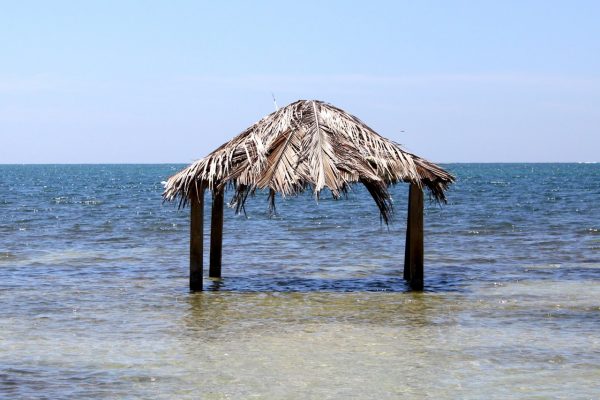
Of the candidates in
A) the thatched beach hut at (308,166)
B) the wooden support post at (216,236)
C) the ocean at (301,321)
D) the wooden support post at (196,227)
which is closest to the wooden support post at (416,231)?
the thatched beach hut at (308,166)

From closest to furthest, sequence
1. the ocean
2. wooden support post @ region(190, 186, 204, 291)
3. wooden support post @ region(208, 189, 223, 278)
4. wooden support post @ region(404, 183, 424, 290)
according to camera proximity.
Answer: the ocean
wooden support post @ region(190, 186, 204, 291)
wooden support post @ region(404, 183, 424, 290)
wooden support post @ region(208, 189, 223, 278)

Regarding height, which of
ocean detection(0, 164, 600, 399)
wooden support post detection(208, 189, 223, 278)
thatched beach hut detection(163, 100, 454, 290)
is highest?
thatched beach hut detection(163, 100, 454, 290)

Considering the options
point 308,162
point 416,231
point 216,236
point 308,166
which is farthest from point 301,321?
point 216,236

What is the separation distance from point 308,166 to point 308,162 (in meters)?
0.13

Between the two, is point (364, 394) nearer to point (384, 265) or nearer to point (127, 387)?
point (127, 387)

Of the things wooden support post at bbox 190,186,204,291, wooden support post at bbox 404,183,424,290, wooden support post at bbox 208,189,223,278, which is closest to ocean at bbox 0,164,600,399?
wooden support post at bbox 404,183,424,290

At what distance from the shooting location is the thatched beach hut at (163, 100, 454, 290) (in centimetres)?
1523

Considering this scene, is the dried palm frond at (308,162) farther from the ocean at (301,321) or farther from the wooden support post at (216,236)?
the ocean at (301,321)

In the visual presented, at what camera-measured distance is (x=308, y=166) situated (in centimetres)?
1536

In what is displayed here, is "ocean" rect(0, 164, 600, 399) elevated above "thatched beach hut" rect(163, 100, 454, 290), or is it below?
below

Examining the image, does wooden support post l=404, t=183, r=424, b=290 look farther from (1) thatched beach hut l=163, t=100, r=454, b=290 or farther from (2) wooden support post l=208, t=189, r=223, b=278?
(2) wooden support post l=208, t=189, r=223, b=278

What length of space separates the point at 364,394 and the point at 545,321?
16.4ft

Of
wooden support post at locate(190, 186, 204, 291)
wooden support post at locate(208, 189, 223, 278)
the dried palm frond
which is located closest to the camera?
the dried palm frond

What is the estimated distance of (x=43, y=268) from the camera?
67.8 feet
